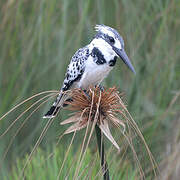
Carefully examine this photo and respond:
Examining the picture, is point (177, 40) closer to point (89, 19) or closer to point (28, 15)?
point (89, 19)

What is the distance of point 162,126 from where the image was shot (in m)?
2.30

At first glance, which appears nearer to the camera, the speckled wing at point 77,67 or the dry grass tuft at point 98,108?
the dry grass tuft at point 98,108

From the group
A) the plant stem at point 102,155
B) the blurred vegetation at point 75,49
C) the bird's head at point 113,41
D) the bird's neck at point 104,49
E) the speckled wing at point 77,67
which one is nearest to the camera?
the plant stem at point 102,155

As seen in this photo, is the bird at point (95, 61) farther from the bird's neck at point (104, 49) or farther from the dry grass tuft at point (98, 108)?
the dry grass tuft at point (98, 108)

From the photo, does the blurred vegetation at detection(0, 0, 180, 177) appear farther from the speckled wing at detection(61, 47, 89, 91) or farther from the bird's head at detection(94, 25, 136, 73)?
the bird's head at detection(94, 25, 136, 73)

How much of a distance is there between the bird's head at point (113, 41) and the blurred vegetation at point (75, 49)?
1.38 feet

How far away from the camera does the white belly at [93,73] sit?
1.45m

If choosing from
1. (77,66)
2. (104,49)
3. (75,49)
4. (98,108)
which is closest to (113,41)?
(104,49)

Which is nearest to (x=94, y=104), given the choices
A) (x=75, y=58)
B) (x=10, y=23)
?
(x=75, y=58)

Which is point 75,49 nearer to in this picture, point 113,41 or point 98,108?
point 113,41

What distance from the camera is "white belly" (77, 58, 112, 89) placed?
1.45 meters

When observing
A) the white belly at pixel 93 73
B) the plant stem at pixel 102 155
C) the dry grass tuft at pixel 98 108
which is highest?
the white belly at pixel 93 73

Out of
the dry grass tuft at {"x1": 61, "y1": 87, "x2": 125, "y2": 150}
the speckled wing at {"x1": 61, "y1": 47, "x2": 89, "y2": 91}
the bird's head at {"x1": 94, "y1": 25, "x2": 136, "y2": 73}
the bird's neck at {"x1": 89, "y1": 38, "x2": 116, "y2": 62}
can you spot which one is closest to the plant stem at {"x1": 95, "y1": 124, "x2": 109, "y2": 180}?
the dry grass tuft at {"x1": 61, "y1": 87, "x2": 125, "y2": 150}

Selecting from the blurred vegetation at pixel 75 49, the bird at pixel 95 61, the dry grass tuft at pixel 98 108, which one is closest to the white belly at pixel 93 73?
the bird at pixel 95 61
